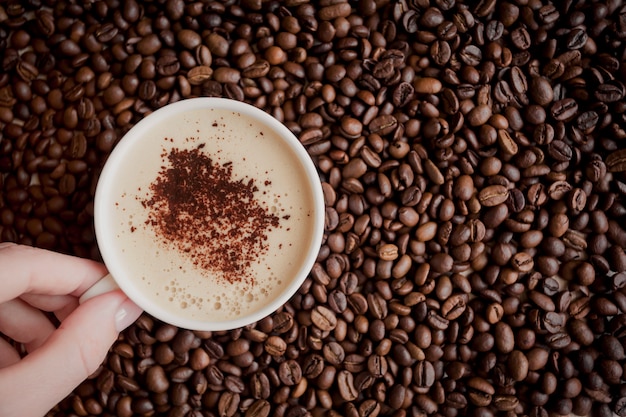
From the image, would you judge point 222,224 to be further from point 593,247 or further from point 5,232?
point 593,247

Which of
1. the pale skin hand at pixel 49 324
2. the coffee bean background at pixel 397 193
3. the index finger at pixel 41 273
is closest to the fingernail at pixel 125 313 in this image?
the pale skin hand at pixel 49 324

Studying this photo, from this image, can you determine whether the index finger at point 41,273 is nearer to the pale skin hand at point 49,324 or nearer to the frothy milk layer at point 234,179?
the pale skin hand at point 49,324

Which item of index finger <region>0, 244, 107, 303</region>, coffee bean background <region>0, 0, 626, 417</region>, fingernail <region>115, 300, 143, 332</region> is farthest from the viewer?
coffee bean background <region>0, 0, 626, 417</region>

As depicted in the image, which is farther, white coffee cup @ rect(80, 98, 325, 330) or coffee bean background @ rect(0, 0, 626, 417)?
coffee bean background @ rect(0, 0, 626, 417)

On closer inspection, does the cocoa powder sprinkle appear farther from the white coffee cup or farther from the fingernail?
the fingernail

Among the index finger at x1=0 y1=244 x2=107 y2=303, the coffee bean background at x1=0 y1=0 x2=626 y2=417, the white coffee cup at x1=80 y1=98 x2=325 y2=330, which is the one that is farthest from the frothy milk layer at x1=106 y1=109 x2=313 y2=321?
the coffee bean background at x1=0 y1=0 x2=626 y2=417

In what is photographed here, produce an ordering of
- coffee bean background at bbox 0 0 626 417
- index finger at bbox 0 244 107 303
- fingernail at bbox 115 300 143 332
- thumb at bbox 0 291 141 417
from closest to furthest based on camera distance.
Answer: thumb at bbox 0 291 141 417 → index finger at bbox 0 244 107 303 → fingernail at bbox 115 300 143 332 → coffee bean background at bbox 0 0 626 417

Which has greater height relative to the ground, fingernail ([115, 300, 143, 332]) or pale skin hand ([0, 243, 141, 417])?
pale skin hand ([0, 243, 141, 417])

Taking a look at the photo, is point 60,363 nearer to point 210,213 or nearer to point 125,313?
point 125,313
